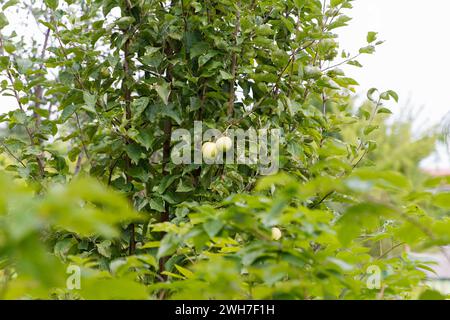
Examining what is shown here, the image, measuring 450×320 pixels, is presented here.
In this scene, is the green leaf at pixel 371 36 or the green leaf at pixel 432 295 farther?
the green leaf at pixel 371 36

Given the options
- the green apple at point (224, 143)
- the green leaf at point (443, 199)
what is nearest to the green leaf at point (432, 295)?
the green leaf at point (443, 199)

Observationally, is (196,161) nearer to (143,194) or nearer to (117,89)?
(143,194)

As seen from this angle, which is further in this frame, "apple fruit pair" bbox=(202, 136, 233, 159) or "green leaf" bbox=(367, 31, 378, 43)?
"green leaf" bbox=(367, 31, 378, 43)

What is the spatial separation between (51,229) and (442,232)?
1.20 m

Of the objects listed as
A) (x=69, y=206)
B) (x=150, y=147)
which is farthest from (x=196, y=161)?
(x=69, y=206)

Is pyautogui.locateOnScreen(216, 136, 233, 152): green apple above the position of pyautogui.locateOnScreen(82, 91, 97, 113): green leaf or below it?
below

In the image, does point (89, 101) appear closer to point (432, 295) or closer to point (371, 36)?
point (371, 36)

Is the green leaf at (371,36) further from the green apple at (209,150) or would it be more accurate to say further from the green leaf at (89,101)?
the green leaf at (89,101)

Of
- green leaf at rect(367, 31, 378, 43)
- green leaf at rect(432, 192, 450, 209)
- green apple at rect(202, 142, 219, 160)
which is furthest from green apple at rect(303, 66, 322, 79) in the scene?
green leaf at rect(432, 192, 450, 209)

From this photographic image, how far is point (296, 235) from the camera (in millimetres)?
904

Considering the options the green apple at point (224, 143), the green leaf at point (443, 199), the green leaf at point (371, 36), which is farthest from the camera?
the green leaf at point (371, 36)

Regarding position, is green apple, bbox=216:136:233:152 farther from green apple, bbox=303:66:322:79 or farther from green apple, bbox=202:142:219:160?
green apple, bbox=303:66:322:79

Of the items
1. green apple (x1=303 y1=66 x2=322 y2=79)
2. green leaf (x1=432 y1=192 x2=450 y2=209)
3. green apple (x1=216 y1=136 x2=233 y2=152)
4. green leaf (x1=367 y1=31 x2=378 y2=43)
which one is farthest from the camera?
green leaf (x1=367 y1=31 x2=378 y2=43)

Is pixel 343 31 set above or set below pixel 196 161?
above
